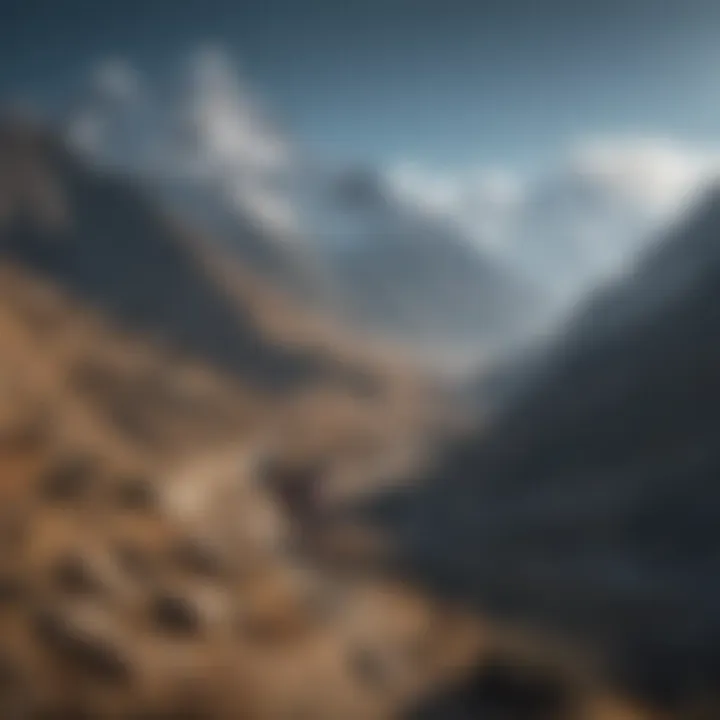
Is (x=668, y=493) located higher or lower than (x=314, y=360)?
lower

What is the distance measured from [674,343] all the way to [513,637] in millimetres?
50995

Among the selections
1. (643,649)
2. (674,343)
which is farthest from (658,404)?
(643,649)

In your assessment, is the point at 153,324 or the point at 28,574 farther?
the point at 153,324

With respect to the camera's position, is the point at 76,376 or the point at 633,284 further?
the point at 633,284

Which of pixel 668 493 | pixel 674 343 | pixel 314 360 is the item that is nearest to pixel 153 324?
pixel 314 360

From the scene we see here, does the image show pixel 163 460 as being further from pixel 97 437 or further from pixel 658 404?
pixel 658 404

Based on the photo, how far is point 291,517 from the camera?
85500 millimetres

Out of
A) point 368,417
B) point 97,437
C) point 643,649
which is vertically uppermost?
point 368,417

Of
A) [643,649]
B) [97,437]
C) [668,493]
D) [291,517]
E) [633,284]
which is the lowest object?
[643,649]

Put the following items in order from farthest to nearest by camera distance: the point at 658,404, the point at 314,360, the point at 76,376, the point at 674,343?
the point at 314,360 < the point at 76,376 < the point at 674,343 < the point at 658,404

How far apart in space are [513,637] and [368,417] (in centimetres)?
10187

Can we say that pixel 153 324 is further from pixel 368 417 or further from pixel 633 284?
pixel 633 284

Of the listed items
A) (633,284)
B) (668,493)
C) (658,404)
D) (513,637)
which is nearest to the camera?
(513,637)

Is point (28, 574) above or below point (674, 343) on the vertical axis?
below
